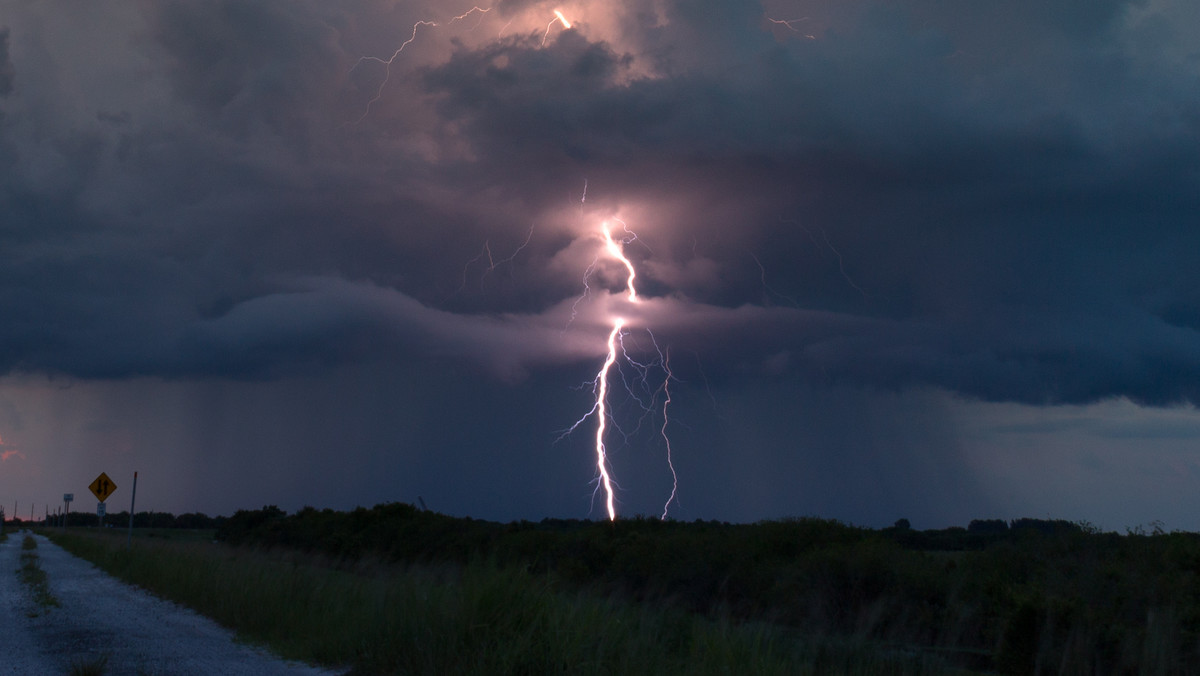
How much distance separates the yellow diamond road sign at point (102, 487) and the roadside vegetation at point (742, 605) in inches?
312

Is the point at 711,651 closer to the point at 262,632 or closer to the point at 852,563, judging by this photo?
the point at 262,632

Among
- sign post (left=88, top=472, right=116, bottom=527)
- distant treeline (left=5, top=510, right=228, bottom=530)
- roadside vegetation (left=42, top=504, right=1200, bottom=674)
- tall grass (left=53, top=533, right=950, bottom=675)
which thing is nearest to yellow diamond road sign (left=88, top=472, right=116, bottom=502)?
sign post (left=88, top=472, right=116, bottom=527)

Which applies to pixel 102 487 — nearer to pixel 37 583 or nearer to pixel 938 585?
pixel 37 583

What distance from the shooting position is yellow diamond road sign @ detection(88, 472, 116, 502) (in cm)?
3897

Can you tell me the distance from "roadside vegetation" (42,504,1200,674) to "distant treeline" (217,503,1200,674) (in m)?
0.05

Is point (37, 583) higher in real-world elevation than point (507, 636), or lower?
lower

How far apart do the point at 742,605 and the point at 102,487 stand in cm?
3061

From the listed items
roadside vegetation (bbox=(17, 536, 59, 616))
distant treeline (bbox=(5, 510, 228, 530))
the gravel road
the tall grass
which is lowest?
distant treeline (bbox=(5, 510, 228, 530))

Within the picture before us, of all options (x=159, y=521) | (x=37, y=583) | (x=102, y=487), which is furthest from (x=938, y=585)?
(x=159, y=521)

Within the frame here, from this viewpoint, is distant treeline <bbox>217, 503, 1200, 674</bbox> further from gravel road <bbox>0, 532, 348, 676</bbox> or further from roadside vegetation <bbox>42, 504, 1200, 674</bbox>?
gravel road <bbox>0, 532, 348, 676</bbox>

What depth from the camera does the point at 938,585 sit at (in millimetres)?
20375

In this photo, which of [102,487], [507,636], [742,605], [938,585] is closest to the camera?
[507,636]

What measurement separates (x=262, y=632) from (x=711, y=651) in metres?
8.47

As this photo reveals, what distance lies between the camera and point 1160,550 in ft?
→ 62.5
